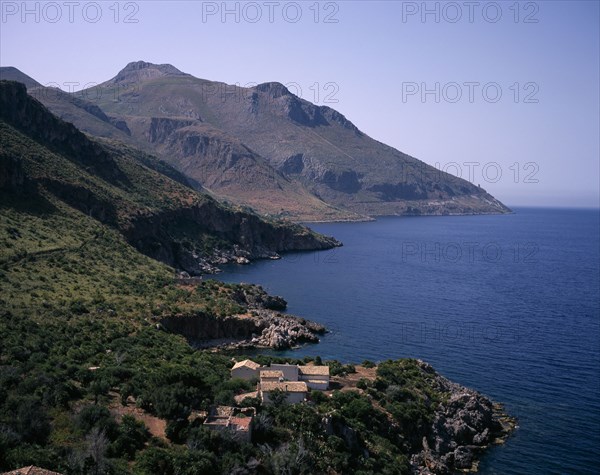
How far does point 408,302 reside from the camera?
89312 mm

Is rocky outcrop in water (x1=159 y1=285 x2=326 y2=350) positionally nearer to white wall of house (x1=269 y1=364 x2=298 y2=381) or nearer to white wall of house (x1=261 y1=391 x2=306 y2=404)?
white wall of house (x1=269 y1=364 x2=298 y2=381)

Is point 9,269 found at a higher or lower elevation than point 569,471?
higher

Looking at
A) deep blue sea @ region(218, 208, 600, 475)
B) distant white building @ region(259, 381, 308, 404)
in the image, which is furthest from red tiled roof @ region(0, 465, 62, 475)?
deep blue sea @ region(218, 208, 600, 475)

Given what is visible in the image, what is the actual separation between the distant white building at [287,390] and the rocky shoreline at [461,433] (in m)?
8.22

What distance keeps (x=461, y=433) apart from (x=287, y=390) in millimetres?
13504

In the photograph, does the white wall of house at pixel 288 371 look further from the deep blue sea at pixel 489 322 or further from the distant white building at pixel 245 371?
the deep blue sea at pixel 489 322

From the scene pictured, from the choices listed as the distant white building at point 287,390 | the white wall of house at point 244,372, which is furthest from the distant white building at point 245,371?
the distant white building at point 287,390

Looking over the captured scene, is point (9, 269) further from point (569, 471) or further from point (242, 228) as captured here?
point (242, 228)

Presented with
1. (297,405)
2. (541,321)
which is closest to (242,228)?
(541,321)

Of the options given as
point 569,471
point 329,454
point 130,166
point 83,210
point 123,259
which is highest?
point 130,166

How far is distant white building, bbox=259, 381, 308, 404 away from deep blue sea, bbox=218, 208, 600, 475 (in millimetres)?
12810

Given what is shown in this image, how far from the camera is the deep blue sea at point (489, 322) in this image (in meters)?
45.3

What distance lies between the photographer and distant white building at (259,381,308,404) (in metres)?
39.0

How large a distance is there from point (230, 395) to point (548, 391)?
29587mm
